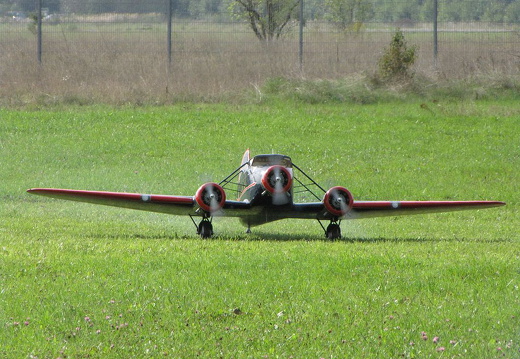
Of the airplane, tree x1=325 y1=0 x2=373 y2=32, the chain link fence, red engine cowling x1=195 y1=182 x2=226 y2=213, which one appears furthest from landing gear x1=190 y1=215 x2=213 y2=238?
tree x1=325 y1=0 x2=373 y2=32

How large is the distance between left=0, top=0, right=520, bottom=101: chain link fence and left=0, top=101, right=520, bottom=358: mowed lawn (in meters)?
4.69

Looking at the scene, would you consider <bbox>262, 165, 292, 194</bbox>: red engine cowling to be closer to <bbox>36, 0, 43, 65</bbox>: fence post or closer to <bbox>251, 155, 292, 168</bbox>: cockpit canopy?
<bbox>251, 155, 292, 168</bbox>: cockpit canopy

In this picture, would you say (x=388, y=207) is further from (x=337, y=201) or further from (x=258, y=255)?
(x=258, y=255)

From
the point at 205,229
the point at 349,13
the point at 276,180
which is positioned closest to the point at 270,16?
the point at 349,13

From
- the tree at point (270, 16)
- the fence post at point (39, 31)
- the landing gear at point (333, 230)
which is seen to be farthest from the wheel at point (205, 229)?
the tree at point (270, 16)

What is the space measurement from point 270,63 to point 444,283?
22.3 meters

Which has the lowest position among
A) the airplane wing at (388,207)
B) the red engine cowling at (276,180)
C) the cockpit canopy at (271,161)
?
the airplane wing at (388,207)

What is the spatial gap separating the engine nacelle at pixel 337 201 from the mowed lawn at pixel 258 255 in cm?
53

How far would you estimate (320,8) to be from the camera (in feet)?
112

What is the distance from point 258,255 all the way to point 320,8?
81.3ft

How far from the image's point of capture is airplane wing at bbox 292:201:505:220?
43.9 ft

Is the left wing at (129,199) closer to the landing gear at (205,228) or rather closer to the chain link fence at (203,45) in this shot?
the landing gear at (205,228)

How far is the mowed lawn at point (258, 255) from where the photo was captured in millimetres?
7109

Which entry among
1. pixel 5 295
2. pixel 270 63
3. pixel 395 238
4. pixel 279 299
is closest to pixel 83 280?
pixel 5 295
